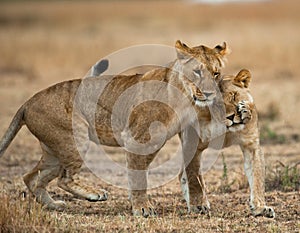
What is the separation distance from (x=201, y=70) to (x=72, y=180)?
54.7 inches

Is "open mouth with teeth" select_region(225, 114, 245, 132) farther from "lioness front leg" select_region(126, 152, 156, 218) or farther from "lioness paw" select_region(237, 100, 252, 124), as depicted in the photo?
"lioness front leg" select_region(126, 152, 156, 218)

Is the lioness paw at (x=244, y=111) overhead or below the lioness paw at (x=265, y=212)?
overhead

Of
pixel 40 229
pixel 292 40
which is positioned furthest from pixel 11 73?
pixel 40 229

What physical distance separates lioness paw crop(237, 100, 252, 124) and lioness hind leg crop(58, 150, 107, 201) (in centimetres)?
127

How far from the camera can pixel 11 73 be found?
666 inches

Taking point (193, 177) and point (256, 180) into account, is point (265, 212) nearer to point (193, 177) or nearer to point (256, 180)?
point (256, 180)

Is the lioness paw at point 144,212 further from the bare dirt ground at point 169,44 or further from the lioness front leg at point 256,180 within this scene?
the lioness front leg at point 256,180

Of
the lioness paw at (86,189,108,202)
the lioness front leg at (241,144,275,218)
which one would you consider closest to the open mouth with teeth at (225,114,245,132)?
the lioness front leg at (241,144,275,218)

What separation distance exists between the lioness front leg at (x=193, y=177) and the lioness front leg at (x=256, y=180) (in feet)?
1.34

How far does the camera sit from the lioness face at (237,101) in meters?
5.55

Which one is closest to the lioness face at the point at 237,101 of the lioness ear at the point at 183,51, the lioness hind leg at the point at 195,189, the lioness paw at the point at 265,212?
the lioness ear at the point at 183,51

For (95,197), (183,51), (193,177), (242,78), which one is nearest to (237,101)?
(242,78)

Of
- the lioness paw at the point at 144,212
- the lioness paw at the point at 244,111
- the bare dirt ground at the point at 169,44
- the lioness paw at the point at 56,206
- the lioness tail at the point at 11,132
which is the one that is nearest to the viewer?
the bare dirt ground at the point at 169,44

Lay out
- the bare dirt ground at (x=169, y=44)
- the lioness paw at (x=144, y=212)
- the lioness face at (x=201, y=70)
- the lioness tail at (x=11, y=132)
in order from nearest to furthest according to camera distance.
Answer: the bare dirt ground at (x=169, y=44), the lioness face at (x=201, y=70), the lioness paw at (x=144, y=212), the lioness tail at (x=11, y=132)
